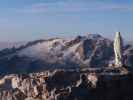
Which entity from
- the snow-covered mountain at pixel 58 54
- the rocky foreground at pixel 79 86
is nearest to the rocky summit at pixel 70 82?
the rocky foreground at pixel 79 86

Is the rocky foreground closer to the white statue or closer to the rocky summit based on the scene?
the rocky summit

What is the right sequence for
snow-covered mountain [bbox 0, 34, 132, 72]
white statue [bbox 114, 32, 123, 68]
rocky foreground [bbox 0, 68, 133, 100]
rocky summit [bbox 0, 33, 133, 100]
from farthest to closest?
snow-covered mountain [bbox 0, 34, 132, 72] < white statue [bbox 114, 32, 123, 68] < rocky summit [bbox 0, 33, 133, 100] < rocky foreground [bbox 0, 68, 133, 100]

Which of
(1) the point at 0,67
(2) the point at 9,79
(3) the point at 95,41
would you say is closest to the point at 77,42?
(3) the point at 95,41

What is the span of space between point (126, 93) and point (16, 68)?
65.8 m

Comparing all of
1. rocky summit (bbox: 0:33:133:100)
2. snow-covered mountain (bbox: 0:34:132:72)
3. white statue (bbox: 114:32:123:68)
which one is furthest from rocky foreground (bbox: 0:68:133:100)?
snow-covered mountain (bbox: 0:34:132:72)

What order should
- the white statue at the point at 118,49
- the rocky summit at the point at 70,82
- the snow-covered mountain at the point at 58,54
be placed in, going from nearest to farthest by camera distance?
the rocky summit at the point at 70,82 → the white statue at the point at 118,49 → the snow-covered mountain at the point at 58,54

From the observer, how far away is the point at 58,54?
14900 centimetres

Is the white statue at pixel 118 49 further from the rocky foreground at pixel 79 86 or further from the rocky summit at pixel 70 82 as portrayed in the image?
the rocky foreground at pixel 79 86

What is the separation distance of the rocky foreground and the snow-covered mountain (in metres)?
56.6

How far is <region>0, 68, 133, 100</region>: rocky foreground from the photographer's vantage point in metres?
67.8

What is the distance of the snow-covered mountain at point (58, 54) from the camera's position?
137125 mm

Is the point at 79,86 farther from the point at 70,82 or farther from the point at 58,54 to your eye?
the point at 58,54

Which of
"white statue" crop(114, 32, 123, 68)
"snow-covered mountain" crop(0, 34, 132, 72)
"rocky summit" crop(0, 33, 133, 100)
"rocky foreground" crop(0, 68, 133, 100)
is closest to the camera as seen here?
"rocky foreground" crop(0, 68, 133, 100)

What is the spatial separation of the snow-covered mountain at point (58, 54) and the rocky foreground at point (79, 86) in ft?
186
